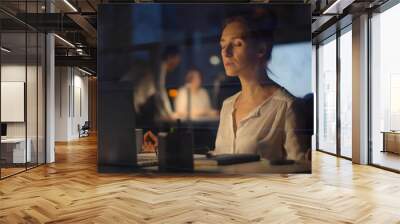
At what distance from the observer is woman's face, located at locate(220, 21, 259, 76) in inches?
263

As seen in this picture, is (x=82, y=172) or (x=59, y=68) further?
(x=59, y=68)

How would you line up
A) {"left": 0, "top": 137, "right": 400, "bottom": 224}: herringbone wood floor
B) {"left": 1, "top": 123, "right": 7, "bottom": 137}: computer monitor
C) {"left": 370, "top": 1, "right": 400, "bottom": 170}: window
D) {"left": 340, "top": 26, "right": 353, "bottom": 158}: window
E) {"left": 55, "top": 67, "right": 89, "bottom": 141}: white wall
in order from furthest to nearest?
{"left": 55, "top": 67, "right": 89, "bottom": 141}: white wall, {"left": 340, "top": 26, "right": 353, "bottom": 158}: window, {"left": 370, "top": 1, "right": 400, "bottom": 170}: window, {"left": 1, "top": 123, "right": 7, "bottom": 137}: computer monitor, {"left": 0, "top": 137, "right": 400, "bottom": 224}: herringbone wood floor

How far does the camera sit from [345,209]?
14.2ft

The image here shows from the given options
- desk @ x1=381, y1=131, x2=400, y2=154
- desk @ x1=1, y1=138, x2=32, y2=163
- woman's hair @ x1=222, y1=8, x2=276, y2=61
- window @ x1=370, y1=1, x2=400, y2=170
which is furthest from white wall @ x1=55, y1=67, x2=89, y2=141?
desk @ x1=381, y1=131, x2=400, y2=154

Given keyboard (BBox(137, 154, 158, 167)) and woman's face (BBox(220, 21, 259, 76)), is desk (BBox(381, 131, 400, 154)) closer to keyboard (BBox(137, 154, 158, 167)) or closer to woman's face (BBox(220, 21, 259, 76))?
woman's face (BBox(220, 21, 259, 76))

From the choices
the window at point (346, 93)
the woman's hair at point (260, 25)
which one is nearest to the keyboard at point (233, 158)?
the woman's hair at point (260, 25)

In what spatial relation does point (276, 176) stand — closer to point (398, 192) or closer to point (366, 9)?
point (398, 192)

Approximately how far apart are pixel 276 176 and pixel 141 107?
8.77 feet

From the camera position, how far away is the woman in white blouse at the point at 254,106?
658 centimetres

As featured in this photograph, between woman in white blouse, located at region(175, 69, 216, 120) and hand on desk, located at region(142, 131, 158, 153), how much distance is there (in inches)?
21.9

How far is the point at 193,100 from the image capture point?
669 centimetres

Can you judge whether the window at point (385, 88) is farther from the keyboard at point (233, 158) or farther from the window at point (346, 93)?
the keyboard at point (233, 158)

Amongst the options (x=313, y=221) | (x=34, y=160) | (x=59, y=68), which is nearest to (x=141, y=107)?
→ (x=34, y=160)

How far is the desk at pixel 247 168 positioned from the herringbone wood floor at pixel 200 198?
0.41 ft
